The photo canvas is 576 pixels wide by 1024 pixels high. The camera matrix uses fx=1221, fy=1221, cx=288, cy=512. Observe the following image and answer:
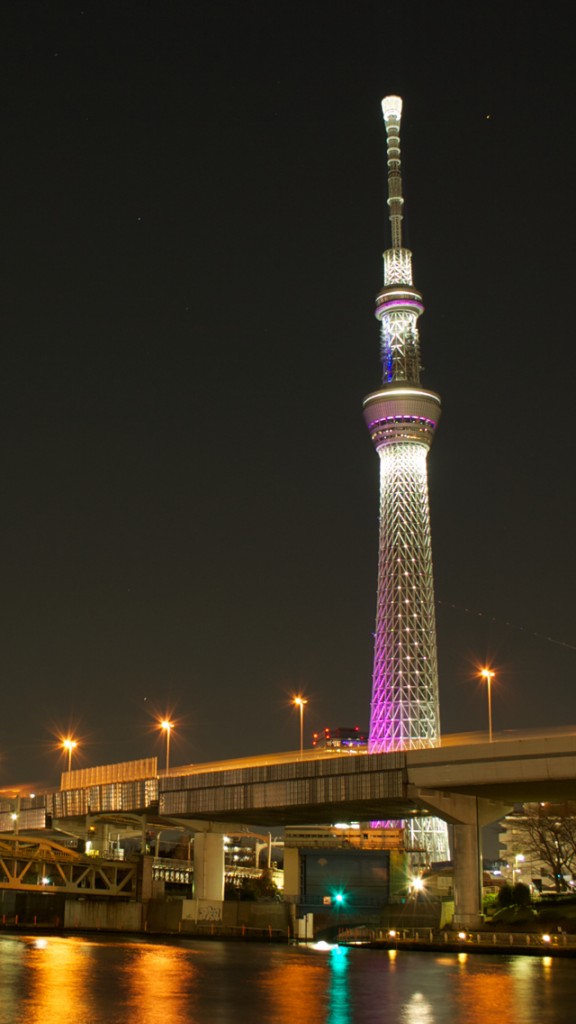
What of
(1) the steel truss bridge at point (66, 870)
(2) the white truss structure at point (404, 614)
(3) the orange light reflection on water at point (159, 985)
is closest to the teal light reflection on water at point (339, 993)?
(3) the orange light reflection on water at point (159, 985)

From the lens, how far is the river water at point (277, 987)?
121ft

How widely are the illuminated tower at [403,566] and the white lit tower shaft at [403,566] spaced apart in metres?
0.15

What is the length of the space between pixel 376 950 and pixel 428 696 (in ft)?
364

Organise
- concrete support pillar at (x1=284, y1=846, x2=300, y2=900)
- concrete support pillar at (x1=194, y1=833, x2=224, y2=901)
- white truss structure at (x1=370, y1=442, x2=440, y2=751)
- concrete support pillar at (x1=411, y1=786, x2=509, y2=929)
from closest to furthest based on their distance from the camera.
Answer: concrete support pillar at (x1=411, y1=786, x2=509, y2=929) < concrete support pillar at (x1=194, y1=833, x2=224, y2=901) < concrete support pillar at (x1=284, y1=846, x2=300, y2=900) < white truss structure at (x1=370, y1=442, x2=440, y2=751)

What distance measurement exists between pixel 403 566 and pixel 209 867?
94.8 metres

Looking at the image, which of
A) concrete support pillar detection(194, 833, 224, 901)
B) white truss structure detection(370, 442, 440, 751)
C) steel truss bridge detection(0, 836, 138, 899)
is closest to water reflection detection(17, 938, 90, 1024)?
steel truss bridge detection(0, 836, 138, 899)

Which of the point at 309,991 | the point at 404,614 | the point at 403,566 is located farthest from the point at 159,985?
the point at 403,566

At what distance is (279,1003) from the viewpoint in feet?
133

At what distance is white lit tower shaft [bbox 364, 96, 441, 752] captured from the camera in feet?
604

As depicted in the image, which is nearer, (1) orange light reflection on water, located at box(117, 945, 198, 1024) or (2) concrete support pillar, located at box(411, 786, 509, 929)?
(1) orange light reflection on water, located at box(117, 945, 198, 1024)

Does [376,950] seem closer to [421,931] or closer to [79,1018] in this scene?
[421,931]

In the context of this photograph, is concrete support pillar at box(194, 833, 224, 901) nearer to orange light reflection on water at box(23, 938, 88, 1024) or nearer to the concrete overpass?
the concrete overpass

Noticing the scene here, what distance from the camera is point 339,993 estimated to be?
147 ft

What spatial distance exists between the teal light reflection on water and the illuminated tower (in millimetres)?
116886
